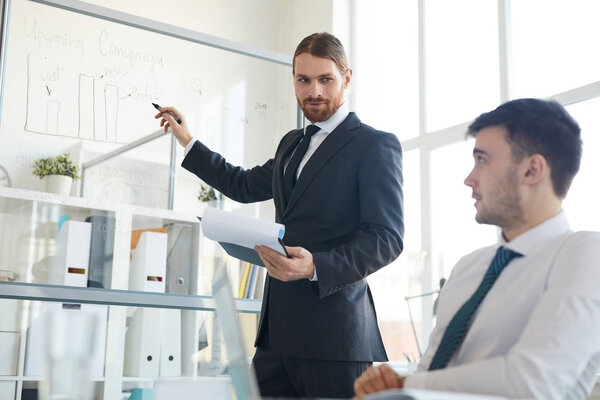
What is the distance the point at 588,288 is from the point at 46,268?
1923 millimetres

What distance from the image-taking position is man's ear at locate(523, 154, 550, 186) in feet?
4.11

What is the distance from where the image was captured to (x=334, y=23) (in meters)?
5.45

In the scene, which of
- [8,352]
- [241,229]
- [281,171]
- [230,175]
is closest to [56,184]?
[8,352]

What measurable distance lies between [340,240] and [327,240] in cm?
3

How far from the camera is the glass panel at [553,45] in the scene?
365cm

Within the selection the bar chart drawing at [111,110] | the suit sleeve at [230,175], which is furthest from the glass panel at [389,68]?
the suit sleeve at [230,175]

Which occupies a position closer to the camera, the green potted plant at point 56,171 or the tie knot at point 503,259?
the tie knot at point 503,259

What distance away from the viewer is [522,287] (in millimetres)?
1148

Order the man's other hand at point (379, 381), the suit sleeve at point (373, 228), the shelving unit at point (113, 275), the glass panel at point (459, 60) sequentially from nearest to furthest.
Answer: the man's other hand at point (379, 381)
the suit sleeve at point (373, 228)
the shelving unit at point (113, 275)
the glass panel at point (459, 60)

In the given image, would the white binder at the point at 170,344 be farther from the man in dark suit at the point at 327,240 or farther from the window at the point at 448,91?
the window at the point at 448,91

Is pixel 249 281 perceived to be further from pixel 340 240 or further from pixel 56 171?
pixel 340 240

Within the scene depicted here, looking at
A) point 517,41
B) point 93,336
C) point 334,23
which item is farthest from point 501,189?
point 334,23

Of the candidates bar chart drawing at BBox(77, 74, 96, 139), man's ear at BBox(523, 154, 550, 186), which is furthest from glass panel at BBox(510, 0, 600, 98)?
man's ear at BBox(523, 154, 550, 186)

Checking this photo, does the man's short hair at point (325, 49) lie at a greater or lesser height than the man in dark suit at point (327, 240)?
greater
